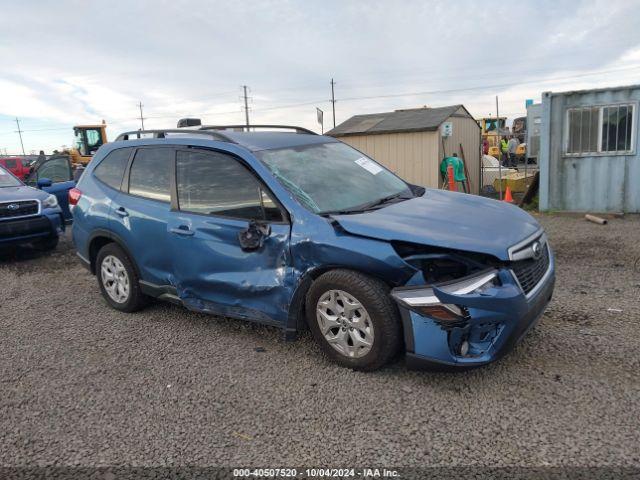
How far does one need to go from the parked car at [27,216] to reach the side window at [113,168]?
10.3 ft

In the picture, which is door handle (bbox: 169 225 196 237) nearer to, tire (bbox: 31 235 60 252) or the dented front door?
the dented front door

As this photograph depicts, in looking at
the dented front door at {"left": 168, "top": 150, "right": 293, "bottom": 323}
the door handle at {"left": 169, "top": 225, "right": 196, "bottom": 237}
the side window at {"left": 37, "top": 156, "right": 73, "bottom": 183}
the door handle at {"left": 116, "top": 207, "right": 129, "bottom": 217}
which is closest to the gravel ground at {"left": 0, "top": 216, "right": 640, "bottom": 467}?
the dented front door at {"left": 168, "top": 150, "right": 293, "bottom": 323}

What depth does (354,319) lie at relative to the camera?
3.36 metres

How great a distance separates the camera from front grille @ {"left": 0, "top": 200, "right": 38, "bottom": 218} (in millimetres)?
7383

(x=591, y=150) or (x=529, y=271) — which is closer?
(x=529, y=271)

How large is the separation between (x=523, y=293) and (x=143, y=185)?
3.36 meters

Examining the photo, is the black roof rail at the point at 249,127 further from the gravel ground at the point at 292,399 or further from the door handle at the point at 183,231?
the gravel ground at the point at 292,399

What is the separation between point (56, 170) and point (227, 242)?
808 centimetres

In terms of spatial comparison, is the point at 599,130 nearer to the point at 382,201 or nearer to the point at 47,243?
the point at 382,201

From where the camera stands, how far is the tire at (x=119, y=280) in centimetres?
475

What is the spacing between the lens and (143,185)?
182 inches

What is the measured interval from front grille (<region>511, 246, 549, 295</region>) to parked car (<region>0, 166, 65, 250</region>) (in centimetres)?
710

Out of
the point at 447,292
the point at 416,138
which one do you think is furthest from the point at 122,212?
the point at 416,138

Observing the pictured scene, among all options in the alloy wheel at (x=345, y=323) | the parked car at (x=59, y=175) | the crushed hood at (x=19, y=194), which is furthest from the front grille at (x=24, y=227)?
the alloy wheel at (x=345, y=323)
